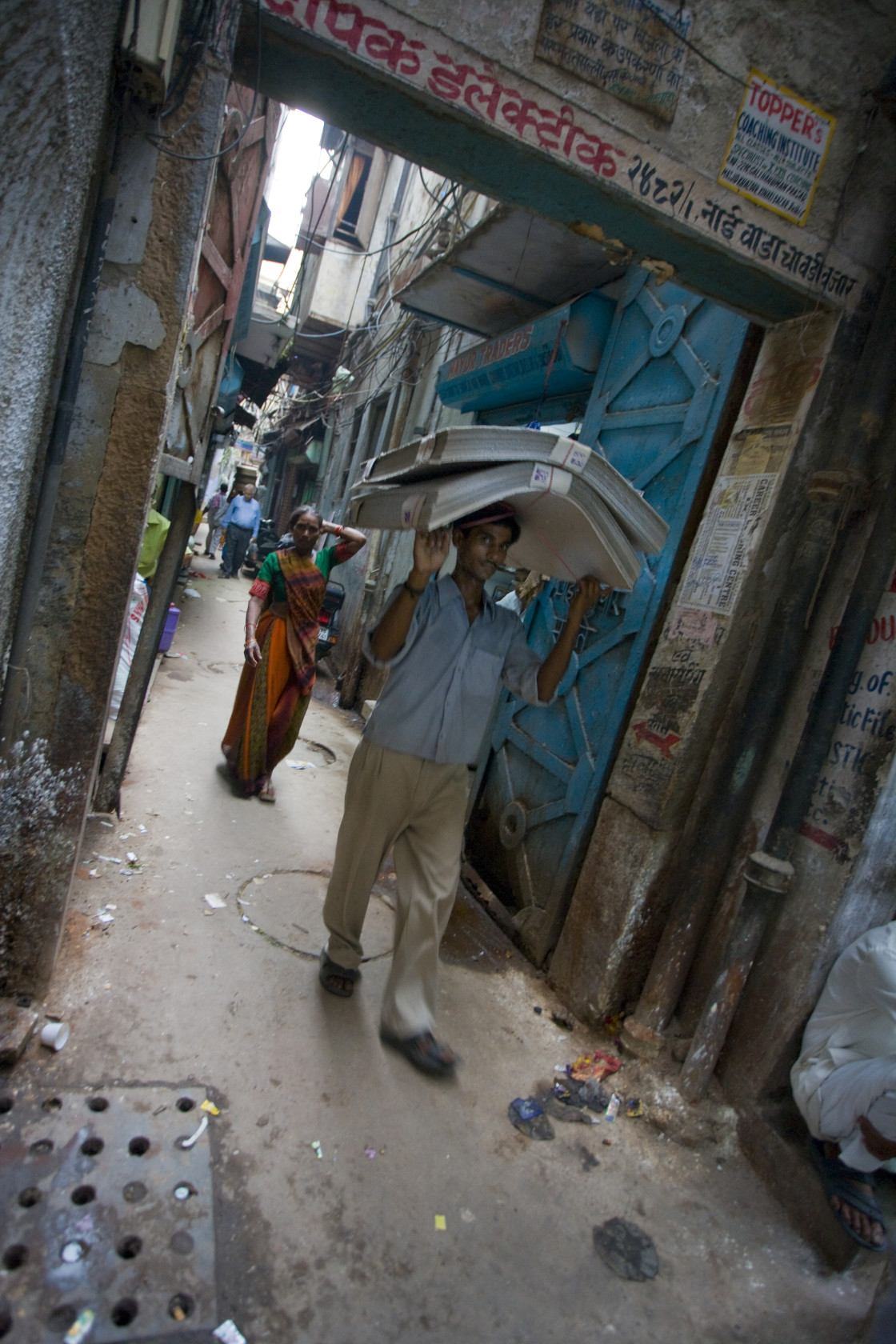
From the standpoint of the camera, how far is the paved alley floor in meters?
1.84

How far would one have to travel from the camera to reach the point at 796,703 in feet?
9.18

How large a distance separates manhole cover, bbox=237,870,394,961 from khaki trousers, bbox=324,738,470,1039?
43cm

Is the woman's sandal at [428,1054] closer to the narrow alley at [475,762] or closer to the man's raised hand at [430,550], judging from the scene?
the narrow alley at [475,762]

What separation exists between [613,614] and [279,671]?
2026mm

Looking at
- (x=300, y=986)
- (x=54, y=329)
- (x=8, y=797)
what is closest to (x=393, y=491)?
(x=54, y=329)

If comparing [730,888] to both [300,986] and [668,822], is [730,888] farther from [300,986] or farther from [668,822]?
[300,986]

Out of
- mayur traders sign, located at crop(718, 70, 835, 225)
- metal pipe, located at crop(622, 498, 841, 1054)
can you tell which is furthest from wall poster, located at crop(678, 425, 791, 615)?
mayur traders sign, located at crop(718, 70, 835, 225)

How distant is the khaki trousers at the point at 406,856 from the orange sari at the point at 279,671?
5.75 ft

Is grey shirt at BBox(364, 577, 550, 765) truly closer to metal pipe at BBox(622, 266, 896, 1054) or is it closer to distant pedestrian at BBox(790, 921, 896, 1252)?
metal pipe at BBox(622, 266, 896, 1054)

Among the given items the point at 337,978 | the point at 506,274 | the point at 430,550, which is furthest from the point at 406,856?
the point at 506,274

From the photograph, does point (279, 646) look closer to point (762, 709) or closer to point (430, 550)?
point (430, 550)

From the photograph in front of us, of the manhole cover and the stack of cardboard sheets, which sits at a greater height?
the stack of cardboard sheets

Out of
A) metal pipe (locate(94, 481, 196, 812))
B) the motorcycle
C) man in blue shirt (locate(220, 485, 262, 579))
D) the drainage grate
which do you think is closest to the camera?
the drainage grate

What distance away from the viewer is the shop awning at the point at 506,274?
4195 mm
